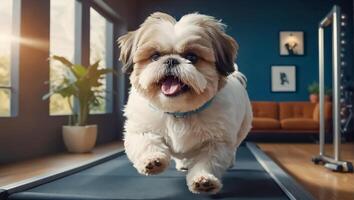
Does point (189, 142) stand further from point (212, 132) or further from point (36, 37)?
point (36, 37)

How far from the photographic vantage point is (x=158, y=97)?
1704 mm

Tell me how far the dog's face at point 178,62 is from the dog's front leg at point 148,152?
149 mm

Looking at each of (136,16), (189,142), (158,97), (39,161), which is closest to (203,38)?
(158,97)

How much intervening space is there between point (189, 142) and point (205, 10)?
6916 mm

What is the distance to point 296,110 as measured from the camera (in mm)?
7520

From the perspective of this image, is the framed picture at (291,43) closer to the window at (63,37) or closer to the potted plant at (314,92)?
the potted plant at (314,92)

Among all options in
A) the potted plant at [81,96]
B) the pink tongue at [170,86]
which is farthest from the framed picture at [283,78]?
the pink tongue at [170,86]

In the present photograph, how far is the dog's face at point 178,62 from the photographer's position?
1.63m

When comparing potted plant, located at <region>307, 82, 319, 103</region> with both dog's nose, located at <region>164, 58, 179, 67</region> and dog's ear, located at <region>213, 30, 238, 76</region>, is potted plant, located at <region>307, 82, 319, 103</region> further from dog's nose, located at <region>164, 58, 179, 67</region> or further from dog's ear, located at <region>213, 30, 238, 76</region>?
dog's nose, located at <region>164, 58, 179, 67</region>

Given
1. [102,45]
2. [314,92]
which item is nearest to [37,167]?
[102,45]

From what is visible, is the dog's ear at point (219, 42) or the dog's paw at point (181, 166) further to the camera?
the dog's paw at point (181, 166)

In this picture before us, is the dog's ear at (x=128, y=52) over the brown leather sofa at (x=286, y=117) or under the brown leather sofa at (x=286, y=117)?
over

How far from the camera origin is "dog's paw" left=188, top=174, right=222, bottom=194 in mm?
1545

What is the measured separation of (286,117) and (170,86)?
613 centimetres
